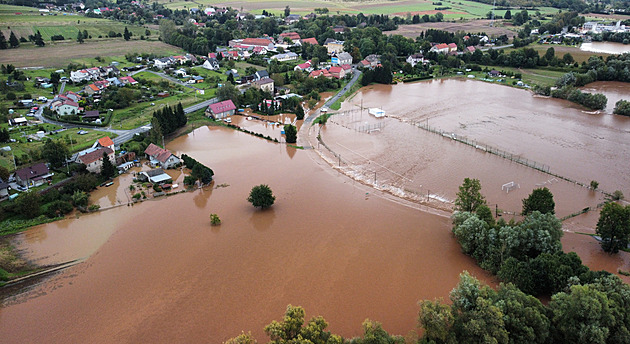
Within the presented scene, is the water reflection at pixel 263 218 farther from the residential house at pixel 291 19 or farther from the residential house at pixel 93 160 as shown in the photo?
the residential house at pixel 291 19

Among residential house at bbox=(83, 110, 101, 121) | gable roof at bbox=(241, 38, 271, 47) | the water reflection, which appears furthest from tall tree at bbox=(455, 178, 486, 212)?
gable roof at bbox=(241, 38, 271, 47)

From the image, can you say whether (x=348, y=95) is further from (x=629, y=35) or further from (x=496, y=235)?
(x=629, y=35)

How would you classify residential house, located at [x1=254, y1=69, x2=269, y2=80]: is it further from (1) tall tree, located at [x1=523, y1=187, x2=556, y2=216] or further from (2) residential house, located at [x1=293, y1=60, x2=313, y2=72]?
(1) tall tree, located at [x1=523, y1=187, x2=556, y2=216]

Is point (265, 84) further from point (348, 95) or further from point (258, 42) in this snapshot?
point (258, 42)

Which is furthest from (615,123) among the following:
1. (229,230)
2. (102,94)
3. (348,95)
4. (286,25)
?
(286,25)

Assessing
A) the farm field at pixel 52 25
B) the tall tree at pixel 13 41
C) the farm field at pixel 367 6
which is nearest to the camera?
the tall tree at pixel 13 41

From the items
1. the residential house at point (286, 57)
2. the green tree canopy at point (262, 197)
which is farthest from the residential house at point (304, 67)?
the green tree canopy at point (262, 197)

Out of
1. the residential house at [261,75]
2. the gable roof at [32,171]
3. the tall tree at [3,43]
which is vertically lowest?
the gable roof at [32,171]
